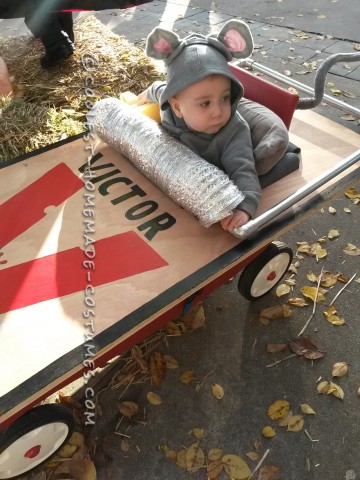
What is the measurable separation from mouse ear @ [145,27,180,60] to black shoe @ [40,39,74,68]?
7.79 feet

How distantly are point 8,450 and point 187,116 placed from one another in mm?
1355

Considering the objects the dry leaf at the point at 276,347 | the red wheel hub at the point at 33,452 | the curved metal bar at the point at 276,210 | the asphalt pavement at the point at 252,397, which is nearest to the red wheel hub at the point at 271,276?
the asphalt pavement at the point at 252,397

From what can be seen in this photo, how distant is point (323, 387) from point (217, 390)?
1.51 ft

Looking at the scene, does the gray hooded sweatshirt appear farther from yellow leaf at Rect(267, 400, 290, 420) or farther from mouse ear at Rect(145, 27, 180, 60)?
yellow leaf at Rect(267, 400, 290, 420)

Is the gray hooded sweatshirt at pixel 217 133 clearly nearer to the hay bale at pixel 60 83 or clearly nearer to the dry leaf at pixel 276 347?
the dry leaf at pixel 276 347

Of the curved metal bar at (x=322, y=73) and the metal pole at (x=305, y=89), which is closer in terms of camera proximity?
the curved metal bar at (x=322, y=73)

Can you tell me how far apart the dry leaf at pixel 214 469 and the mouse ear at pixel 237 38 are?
1621 millimetres

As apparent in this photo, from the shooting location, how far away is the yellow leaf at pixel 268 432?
1.64 metres

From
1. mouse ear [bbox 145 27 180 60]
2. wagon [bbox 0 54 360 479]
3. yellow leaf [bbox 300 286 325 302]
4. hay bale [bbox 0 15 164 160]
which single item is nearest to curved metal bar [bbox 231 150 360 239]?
wagon [bbox 0 54 360 479]

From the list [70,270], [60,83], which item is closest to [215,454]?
[70,270]

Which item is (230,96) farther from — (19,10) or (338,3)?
(338,3)

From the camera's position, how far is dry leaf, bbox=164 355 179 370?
1.86m

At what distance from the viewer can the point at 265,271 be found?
6.25ft

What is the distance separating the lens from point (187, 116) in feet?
5.36
